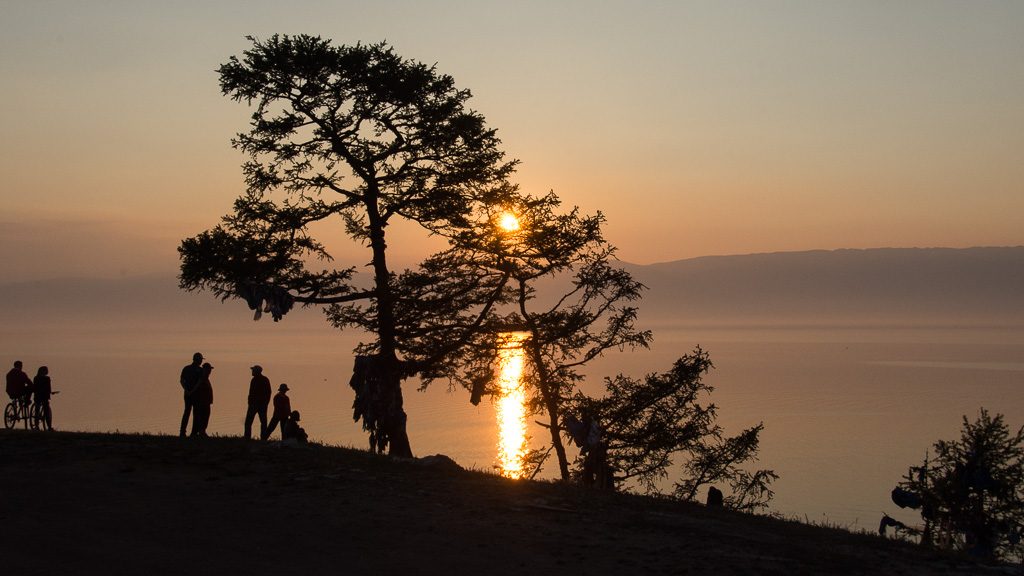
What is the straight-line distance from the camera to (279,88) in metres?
29.3

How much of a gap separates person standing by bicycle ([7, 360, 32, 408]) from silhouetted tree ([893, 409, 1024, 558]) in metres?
25.2

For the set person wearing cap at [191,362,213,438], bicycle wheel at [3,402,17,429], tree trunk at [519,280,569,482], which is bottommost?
bicycle wheel at [3,402,17,429]

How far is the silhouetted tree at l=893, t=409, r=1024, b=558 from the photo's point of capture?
28.2 m

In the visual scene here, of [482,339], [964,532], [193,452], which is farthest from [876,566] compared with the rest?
[482,339]

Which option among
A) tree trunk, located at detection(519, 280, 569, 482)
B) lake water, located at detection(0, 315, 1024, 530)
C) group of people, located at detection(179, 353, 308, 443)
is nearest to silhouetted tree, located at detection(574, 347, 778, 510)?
tree trunk, located at detection(519, 280, 569, 482)

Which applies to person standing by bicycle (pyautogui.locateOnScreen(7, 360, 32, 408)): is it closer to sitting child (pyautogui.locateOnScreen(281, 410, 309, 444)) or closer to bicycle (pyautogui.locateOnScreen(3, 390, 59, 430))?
bicycle (pyautogui.locateOnScreen(3, 390, 59, 430))

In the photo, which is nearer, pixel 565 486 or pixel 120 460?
pixel 120 460

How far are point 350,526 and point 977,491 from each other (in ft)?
68.0

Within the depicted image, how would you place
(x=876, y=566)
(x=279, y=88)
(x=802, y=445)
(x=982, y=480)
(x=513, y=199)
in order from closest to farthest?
(x=876, y=566)
(x=982, y=480)
(x=279, y=88)
(x=513, y=199)
(x=802, y=445)

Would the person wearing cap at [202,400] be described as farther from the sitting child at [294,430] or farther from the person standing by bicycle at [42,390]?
the person standing by bicycle at [42,390]

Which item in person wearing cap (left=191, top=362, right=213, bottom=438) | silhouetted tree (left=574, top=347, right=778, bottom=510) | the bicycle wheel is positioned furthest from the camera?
silhouetted tree (left=574, top=347, right=778, bottom=510)

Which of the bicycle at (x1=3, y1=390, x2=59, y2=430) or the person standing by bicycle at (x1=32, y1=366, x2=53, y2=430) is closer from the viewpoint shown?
the person standing by bicycle at (x1=32, y1=366, x2=53, y2=430)

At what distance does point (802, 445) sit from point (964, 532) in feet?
270

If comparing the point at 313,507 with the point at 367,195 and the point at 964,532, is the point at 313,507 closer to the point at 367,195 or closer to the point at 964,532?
the point at 367,195
